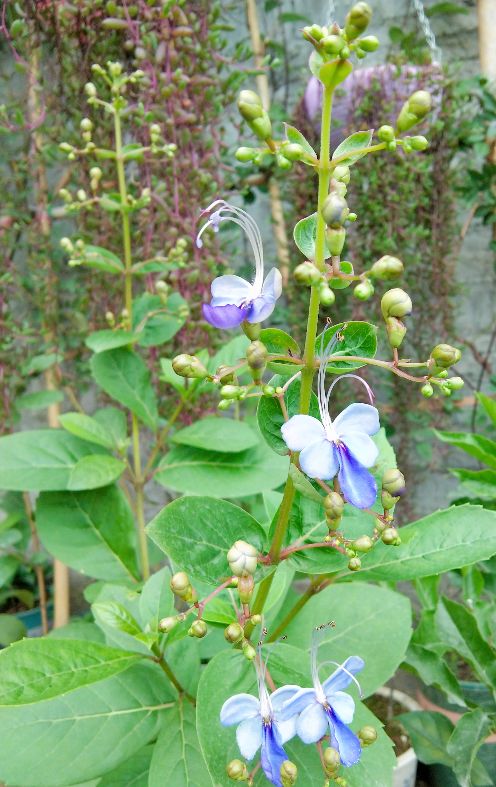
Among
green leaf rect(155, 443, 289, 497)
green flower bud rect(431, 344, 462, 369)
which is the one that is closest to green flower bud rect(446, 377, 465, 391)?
green flower bud rect(431, 344, 462, 369)

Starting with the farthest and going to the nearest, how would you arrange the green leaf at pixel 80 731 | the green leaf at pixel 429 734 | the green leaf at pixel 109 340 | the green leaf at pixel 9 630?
the green leaf at pixel 9 630, the green leaf at pixel 109 340, the green leaf at pixel 429 734, the green leaf at pixel 80 731

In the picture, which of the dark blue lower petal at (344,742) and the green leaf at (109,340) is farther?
the green leaf at (109,340)

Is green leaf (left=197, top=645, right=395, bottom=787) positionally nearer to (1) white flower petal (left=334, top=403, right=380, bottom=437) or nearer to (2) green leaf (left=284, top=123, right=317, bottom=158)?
(1) white flower petal (left=334, top=403, right=380, bottom=437)

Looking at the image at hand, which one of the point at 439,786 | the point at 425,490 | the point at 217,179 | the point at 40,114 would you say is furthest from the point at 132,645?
the point at 425,490

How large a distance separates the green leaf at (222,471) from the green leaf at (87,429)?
95mm

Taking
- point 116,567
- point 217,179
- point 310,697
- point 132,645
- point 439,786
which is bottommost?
point 439,786

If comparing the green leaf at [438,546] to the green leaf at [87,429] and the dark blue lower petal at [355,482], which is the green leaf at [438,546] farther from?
the green leaf at [87,429]

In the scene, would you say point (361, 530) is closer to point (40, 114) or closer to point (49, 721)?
point (49, 721)

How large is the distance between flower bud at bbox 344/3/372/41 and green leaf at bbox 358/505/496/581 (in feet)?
1.26

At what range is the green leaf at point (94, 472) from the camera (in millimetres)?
914

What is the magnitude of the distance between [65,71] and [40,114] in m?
0.09

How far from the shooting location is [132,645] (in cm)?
74

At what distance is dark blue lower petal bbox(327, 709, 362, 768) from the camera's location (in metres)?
0.46

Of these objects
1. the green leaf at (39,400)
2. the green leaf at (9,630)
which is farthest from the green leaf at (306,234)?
the green leaf at (9,630)
